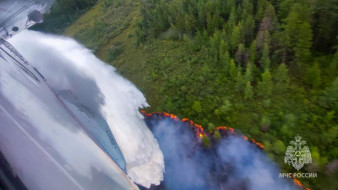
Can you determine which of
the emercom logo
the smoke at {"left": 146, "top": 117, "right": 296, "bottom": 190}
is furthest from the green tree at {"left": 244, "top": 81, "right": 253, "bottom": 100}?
the emercom logo

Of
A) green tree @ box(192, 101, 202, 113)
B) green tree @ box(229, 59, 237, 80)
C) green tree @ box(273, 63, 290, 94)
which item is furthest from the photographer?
green tree @ box(229, 59, 237, 80)

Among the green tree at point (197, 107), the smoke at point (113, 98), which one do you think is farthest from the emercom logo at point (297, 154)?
the smoke at point (113, 98)

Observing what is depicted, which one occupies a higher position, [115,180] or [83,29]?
[115,180]

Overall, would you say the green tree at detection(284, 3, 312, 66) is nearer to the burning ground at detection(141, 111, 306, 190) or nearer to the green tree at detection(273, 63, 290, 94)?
the green tree at detection(273, 63, 290, 94)

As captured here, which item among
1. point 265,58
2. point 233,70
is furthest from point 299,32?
point 233,70

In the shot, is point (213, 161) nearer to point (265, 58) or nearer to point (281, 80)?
point (281, 80)

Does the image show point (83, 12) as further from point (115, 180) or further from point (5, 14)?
point (115, 180)

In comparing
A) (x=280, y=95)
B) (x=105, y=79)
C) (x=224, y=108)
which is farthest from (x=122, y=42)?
(x=280, y=95)

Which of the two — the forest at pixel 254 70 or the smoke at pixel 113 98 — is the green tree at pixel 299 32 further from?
the smoke at pixel 113 98
